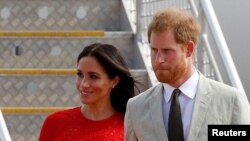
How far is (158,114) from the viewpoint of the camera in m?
3.19

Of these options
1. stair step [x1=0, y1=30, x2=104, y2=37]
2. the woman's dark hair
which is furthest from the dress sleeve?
stair step [x1=0, y1=30, x2=104, y2=37]

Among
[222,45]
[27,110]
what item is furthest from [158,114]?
[27,110]

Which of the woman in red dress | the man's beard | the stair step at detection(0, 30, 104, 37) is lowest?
the stair step at detection(0, 30, 104, 37)

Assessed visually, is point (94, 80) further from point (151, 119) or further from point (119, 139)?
point (151, 119)

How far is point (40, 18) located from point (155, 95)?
3.76m

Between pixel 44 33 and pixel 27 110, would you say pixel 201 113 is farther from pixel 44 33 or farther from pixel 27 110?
pixel 44 33

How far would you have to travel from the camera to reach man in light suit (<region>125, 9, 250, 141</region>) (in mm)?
3113

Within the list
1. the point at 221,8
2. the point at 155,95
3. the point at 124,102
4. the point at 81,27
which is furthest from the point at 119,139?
the point at 221,8

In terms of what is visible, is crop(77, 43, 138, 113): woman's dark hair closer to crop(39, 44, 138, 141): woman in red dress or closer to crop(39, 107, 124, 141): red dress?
crop(39, 44, 138, 141): woman in red dress

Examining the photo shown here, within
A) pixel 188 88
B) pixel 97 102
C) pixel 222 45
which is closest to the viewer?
pixel 188 88

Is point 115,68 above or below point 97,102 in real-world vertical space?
above

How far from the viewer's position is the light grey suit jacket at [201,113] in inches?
124

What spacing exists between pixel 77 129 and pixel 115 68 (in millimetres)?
333

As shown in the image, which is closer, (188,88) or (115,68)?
(188,88)
